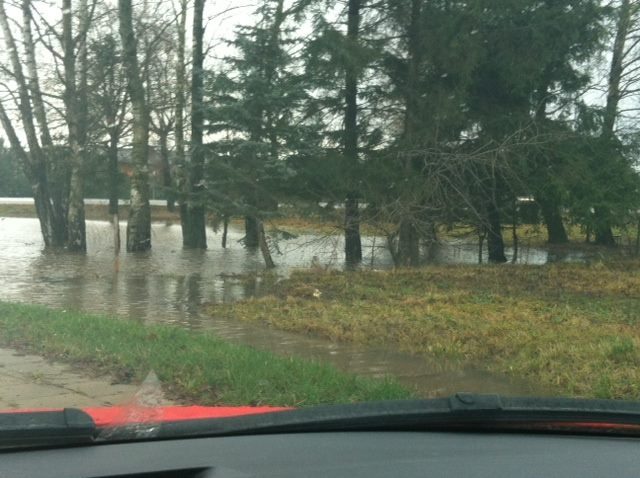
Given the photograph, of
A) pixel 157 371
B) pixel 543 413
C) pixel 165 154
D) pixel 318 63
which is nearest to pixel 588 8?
pixel 318 63

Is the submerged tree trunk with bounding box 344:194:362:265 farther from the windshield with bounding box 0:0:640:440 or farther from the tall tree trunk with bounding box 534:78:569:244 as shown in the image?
the tall tree trunk with bounding box 534:78:569:244

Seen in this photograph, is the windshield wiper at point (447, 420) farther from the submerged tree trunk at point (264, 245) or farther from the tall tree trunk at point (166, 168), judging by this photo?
the tall tree trunk at point (166, 168)

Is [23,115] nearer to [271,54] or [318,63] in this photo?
[271,54]

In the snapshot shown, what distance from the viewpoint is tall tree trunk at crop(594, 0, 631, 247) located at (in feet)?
73.2

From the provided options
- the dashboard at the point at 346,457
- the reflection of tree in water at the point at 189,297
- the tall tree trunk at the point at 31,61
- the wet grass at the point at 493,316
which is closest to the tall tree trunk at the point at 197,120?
the reflection of tree in water at the point at 189,297

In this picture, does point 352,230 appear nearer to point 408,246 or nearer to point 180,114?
point 408,246

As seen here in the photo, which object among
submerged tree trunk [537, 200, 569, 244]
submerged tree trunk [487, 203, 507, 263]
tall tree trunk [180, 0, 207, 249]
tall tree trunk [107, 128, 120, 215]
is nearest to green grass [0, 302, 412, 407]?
tall tree trunk [180, 0, 207, 249]

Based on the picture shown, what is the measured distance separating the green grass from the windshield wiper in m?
3.11

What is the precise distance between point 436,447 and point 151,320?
30.9ft

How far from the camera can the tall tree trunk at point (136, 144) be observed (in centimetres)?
2267

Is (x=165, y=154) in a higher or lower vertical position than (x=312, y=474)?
higher

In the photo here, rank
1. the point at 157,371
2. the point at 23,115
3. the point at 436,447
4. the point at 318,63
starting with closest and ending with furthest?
the point at 436,447
the point at 157,371
the point at 318,63
the point at 23,115

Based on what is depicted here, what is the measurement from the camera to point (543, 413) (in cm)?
329

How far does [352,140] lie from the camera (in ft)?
68.6
